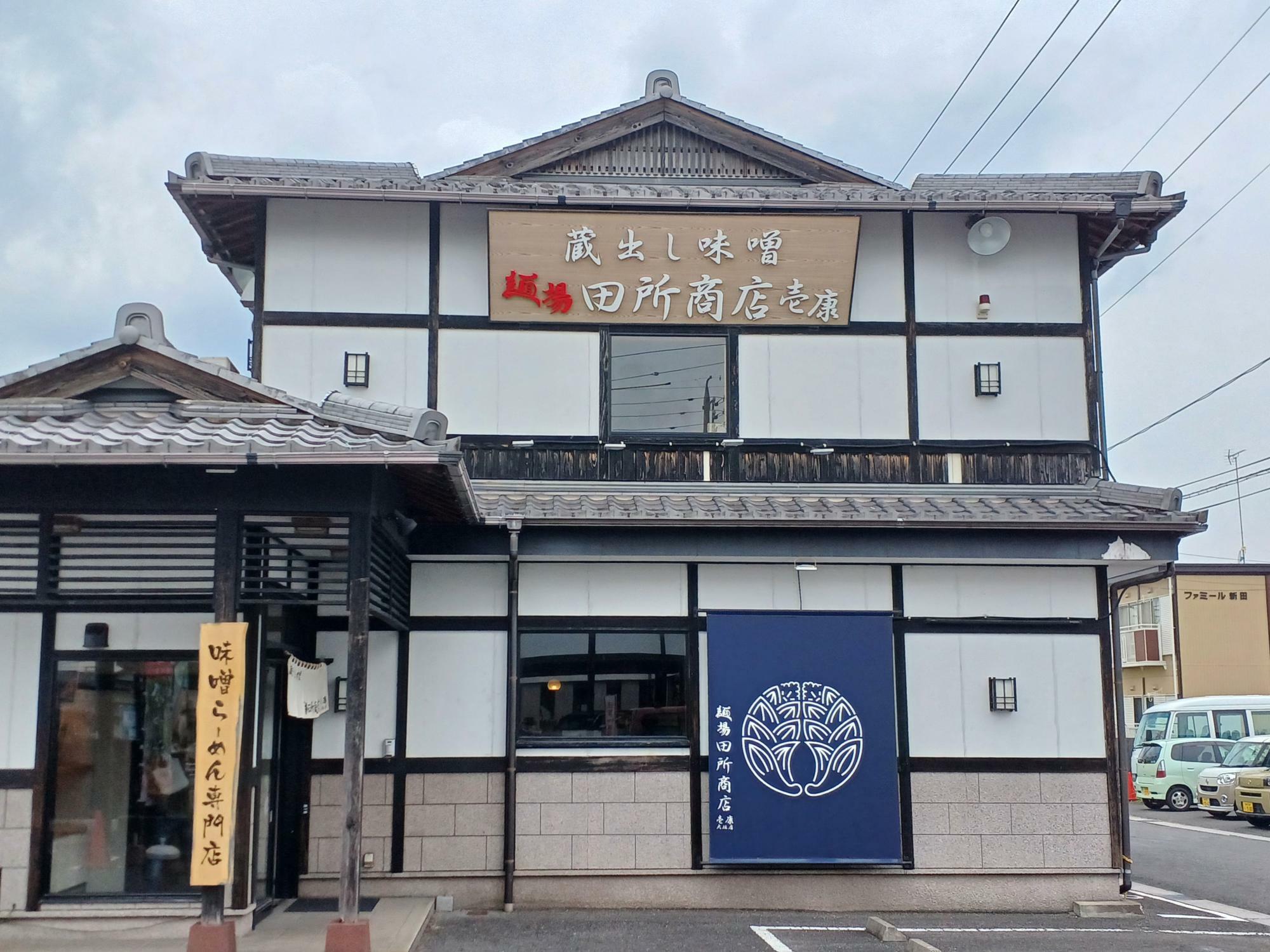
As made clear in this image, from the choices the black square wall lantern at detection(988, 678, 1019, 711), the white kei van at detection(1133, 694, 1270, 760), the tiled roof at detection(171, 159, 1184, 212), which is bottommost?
the white kei van at detection(1133, 694, 1270, 760)

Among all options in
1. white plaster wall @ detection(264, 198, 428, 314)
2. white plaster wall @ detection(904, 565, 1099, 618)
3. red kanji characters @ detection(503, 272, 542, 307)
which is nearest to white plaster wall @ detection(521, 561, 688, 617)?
white plaster wall @ detection(904, 565, 1099, 618)

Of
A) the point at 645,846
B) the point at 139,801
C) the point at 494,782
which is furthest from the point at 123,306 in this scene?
the point at 645,846

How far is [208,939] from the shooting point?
784 cm

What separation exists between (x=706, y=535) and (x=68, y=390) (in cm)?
586

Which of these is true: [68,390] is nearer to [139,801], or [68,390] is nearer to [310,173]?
Result: [139,801]

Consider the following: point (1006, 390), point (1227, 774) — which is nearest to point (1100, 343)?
point (1006, 390)

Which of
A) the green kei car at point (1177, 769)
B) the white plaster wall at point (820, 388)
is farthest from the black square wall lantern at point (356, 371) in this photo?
the green kei car at point (1177, 769)

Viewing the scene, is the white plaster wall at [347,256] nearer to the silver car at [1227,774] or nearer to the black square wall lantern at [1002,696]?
the black square wall lantern at [1002,696]

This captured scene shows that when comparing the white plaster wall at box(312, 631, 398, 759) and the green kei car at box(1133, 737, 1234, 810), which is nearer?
the white plaster wall at box(312, 631, 398, 759)

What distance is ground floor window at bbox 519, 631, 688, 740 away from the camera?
36.9 ft

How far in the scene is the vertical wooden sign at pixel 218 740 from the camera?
8039 mm

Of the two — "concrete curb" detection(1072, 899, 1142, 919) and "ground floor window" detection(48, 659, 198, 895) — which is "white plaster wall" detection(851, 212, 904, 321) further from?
"ground floor window" detection(48, 659, 198, 895)

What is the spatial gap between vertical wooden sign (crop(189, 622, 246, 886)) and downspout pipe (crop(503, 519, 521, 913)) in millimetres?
3165

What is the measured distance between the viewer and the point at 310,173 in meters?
13.1
